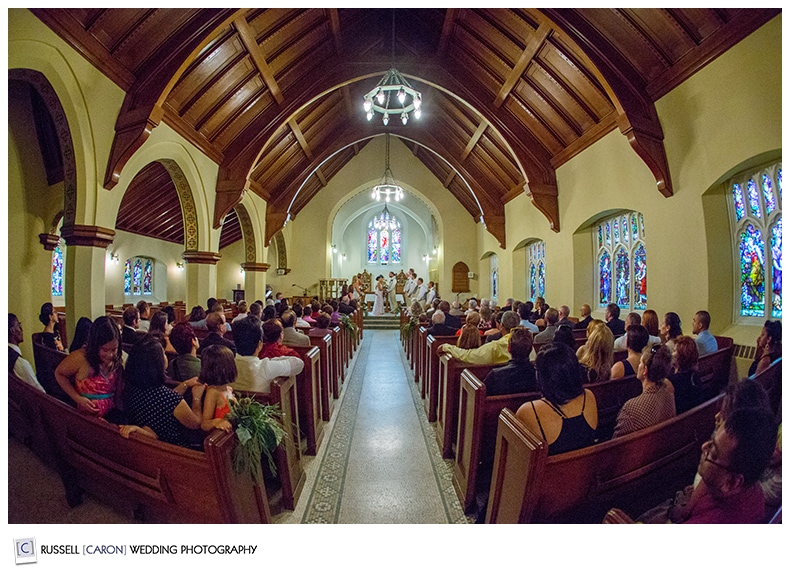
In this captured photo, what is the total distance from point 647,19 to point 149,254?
504 inches

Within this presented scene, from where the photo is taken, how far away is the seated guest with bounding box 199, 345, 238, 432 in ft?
6.05

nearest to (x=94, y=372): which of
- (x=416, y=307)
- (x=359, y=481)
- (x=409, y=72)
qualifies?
(x=359, y=481)

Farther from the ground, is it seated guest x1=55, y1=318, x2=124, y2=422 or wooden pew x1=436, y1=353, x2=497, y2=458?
seated guest x1=55, y1=318, x2=124, y2=422

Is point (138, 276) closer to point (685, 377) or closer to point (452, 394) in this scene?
point (452, 394)

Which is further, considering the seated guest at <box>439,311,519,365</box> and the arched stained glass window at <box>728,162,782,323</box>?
the arched stained glass window at <box>728,162,782,323</box>

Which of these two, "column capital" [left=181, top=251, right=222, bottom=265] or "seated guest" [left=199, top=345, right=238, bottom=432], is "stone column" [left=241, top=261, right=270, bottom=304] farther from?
"seated guest" [left=199, top=345, right=238, bottom=432]

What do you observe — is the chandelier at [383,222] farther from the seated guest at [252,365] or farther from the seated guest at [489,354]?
the seated guest at [252,365]

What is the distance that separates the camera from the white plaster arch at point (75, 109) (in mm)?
3421

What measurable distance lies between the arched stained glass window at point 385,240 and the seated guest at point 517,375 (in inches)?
664

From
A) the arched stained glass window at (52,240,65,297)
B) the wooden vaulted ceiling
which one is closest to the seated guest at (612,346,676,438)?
the wooden vaulted ceiling

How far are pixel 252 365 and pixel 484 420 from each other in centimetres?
135

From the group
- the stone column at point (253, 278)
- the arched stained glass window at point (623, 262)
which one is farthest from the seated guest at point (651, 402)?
the stone column at point (253, 278)
